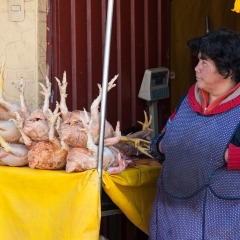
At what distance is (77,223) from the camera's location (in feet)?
10.3

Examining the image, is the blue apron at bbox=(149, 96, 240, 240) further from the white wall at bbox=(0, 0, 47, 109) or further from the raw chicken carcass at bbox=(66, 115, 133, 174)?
the white wall at bbox=(0, 0, 47, 109)

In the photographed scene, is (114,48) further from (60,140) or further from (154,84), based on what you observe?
(60,140)

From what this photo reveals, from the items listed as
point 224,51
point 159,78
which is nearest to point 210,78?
point 224,51

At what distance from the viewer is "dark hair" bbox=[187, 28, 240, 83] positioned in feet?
10.1

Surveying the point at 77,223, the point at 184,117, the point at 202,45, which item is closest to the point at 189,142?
the point at 184,117

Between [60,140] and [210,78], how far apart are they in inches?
36.0

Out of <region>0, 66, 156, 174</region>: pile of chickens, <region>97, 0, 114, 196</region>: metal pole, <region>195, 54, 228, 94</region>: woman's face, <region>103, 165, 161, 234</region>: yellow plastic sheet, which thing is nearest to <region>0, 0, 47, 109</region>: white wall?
<region>0, 66, 156, 174</region>: pile of chickens

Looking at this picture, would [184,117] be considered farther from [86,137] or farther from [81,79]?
[81,79]

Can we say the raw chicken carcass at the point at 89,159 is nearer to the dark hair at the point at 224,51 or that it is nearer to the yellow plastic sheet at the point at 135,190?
the yellow plastic sheet at the point at 135,190

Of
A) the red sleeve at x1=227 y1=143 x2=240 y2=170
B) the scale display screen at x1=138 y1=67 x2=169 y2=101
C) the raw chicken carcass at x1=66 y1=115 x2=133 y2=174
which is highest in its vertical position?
the scale display screen at x1=138 y1=67 x2=169 y2=101

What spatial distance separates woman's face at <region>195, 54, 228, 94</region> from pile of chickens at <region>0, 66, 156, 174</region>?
47 centimetres

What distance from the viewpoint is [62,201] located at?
3.29 metres

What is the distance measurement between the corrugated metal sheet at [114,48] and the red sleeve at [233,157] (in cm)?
177

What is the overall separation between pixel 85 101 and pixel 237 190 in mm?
1820
